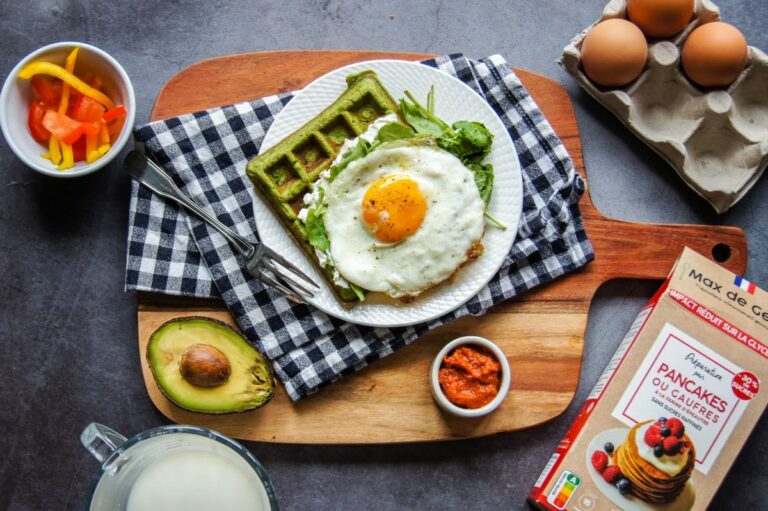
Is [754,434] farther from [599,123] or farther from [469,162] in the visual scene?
[469,162]

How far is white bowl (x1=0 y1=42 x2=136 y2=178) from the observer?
2.49m

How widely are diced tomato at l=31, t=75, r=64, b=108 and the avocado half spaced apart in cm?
95

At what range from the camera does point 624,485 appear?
8.38ft

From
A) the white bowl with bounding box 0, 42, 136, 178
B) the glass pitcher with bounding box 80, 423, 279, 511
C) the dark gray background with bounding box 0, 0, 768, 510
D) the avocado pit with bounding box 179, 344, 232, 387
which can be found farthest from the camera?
the dark gray background with bounding box 0, 0, 768, 510

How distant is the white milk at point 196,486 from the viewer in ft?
7.33

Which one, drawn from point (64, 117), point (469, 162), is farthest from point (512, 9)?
point (64, 117)

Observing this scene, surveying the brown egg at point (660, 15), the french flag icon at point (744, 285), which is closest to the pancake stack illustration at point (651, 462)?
the french flag icon at point (744, 285)

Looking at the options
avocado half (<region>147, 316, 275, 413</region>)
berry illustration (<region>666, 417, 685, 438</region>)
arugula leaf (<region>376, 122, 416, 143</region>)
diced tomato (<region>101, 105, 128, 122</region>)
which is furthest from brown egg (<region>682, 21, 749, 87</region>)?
diced tomato (<region>101, 105, 128, 122</region>)

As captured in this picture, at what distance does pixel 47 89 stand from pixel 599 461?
250 cm

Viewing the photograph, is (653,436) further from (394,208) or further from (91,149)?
(91,149)

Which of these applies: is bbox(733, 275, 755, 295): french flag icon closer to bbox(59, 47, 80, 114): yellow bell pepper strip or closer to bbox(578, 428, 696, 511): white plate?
bbox(578, 428, 696, 511): white plate

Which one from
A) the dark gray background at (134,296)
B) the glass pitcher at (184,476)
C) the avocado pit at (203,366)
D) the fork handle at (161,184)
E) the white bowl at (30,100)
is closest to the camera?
the glass pitcher at (184,476)

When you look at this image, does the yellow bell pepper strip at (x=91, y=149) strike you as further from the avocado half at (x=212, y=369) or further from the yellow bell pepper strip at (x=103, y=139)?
the avocado half at (x=212, y=369)

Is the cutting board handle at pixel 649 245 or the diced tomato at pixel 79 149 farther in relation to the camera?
the cutting board handle at pixel 649 245
